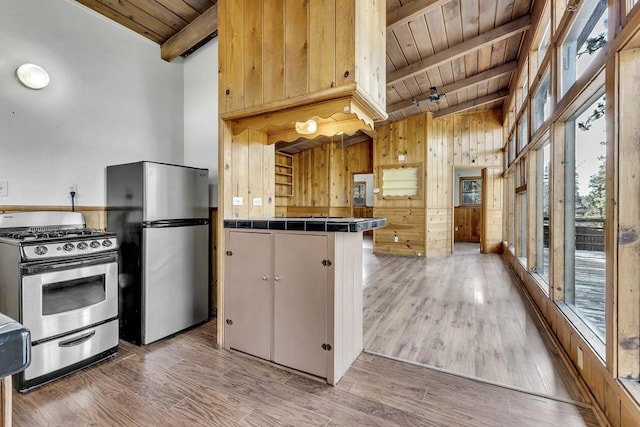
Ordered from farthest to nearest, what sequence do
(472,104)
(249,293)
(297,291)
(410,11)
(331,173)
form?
1. (331,173)
2. (472,104)
3. (410,11)
4. (249,293)
5. (297,291)

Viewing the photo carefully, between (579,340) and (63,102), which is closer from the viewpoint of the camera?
(579,340)

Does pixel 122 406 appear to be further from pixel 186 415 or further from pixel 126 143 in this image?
pixel 126 143

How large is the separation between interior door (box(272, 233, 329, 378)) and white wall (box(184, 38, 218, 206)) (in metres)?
1.40

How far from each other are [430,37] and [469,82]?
5.51 ft

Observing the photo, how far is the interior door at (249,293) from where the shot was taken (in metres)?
2.12

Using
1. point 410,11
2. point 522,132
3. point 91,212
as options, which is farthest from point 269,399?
point 522,132

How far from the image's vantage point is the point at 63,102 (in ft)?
8.21

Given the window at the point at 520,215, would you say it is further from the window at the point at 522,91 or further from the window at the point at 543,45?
the window at the point at 543,45

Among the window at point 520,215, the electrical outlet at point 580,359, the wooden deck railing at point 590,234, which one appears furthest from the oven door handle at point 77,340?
the window at point 520,215

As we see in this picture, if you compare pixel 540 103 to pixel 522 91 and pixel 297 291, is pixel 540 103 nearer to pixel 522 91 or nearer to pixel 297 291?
pixel 522 91

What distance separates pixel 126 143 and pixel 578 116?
390 cm

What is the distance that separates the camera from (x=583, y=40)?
2123 mm

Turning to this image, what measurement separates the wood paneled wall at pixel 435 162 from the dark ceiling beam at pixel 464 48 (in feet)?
7.85

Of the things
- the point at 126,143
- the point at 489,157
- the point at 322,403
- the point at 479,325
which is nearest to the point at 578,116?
the point at 479,325
